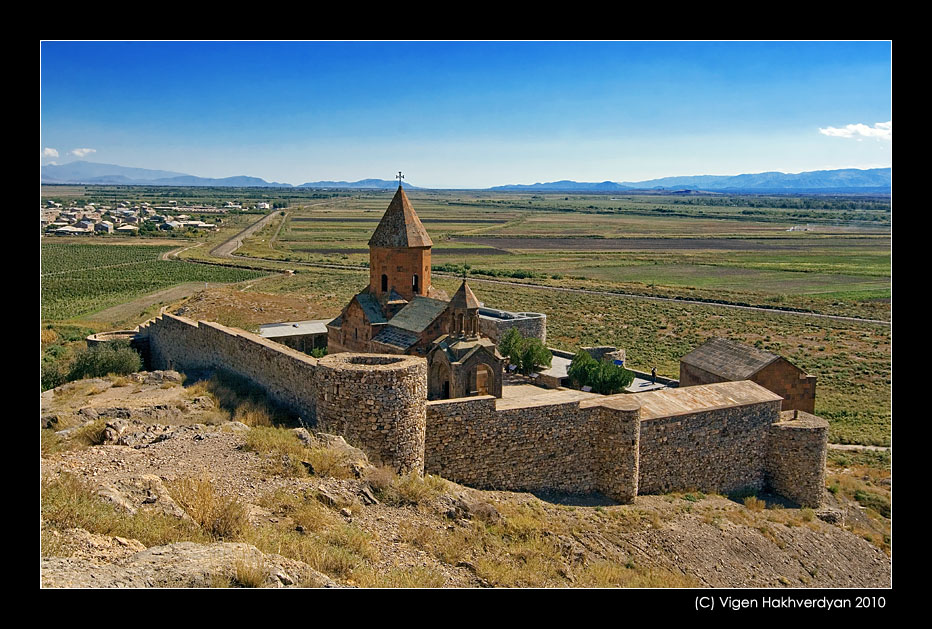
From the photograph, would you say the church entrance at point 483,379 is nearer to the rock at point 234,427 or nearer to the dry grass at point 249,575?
the rock at point 234,427

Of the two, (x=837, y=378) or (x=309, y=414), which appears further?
(x=837, y=378)

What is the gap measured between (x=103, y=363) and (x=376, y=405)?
11.5 metres

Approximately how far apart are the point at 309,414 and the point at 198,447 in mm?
2158

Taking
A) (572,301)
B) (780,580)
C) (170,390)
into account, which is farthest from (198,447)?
(572,301)

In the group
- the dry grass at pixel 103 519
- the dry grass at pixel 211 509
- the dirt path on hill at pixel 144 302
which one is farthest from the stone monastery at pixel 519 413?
the dirt path on hill at pixel 144 302

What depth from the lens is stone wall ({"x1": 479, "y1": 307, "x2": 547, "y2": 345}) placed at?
85.4 feet

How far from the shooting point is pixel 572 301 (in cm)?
4678

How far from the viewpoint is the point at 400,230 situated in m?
20.0

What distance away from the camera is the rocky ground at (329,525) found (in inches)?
236

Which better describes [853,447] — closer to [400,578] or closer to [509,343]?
[509,343]

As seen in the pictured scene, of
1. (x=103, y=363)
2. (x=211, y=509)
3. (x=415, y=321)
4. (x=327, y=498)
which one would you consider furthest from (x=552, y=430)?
(x=103, y=363)

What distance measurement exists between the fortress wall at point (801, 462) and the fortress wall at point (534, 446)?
399cm

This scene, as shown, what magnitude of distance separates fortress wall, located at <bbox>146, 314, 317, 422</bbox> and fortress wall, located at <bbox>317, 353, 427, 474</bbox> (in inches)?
41.2
